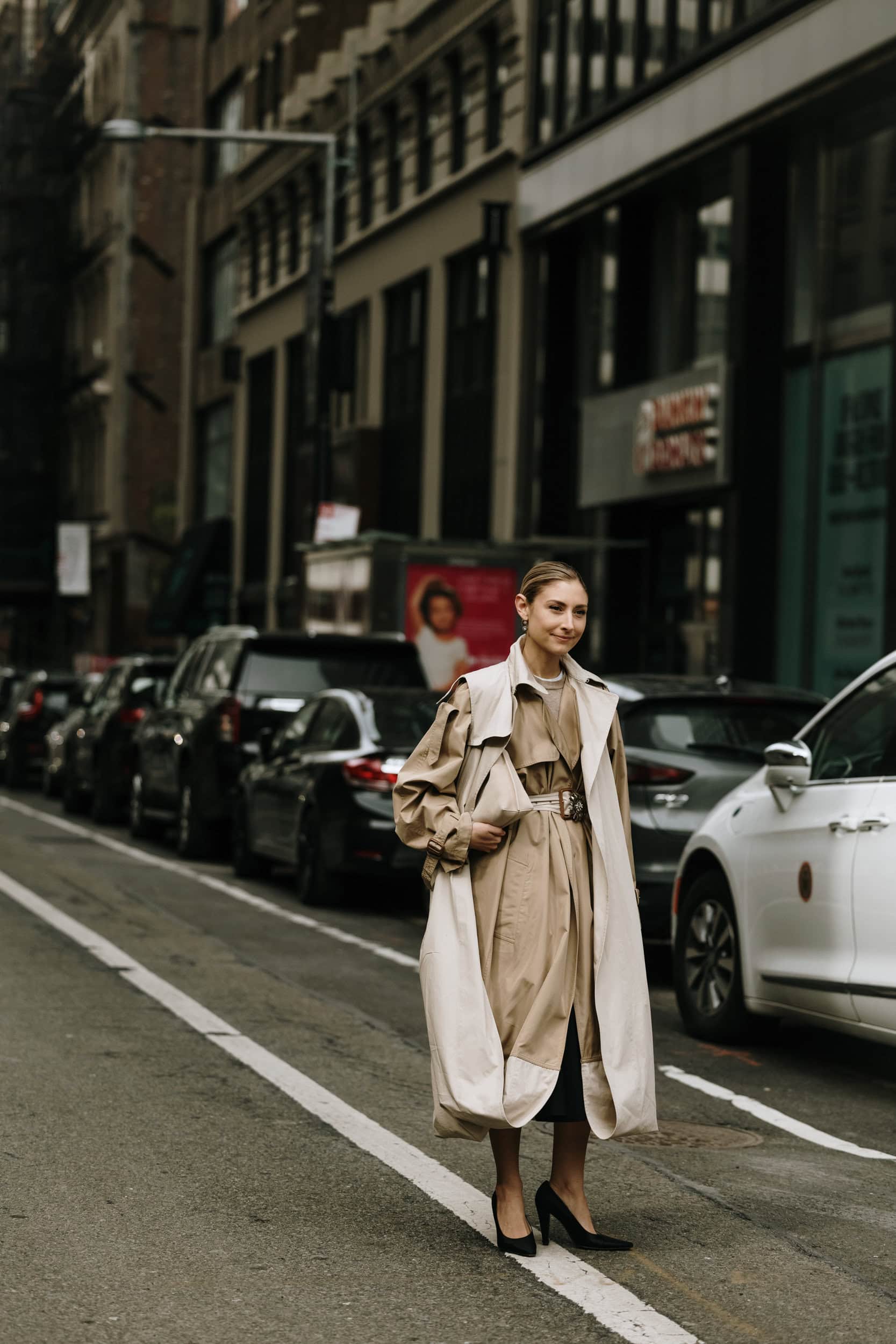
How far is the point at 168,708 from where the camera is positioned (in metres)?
20.3

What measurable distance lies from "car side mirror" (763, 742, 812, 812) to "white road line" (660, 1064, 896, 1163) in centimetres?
116

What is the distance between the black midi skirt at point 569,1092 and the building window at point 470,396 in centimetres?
2707

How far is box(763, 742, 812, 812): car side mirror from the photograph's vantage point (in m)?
8.95

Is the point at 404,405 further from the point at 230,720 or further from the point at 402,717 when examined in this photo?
the point at 402,717

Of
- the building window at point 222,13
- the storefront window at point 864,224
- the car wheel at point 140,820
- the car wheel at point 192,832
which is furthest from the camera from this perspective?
the building window at point 222,13

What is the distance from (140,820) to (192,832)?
2746 millimetres

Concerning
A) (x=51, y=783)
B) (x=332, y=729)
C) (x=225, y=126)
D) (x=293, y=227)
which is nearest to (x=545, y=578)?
(x=332, y=729)

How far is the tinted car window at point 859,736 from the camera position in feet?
28.6

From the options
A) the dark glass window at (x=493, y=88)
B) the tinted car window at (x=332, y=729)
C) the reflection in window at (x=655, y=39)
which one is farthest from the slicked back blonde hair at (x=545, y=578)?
the dark glass window at (x=493, y=88)

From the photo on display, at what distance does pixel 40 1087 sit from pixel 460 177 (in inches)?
1045

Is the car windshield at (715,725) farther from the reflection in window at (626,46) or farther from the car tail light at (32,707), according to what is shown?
the car tail light at (32,707)

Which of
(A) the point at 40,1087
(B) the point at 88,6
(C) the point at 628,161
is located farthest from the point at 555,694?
(B) the point at 88,6

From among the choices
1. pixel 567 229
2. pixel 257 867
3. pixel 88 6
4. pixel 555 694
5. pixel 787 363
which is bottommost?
pixel 257 867

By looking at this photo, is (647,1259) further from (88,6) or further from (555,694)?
(88,6)
